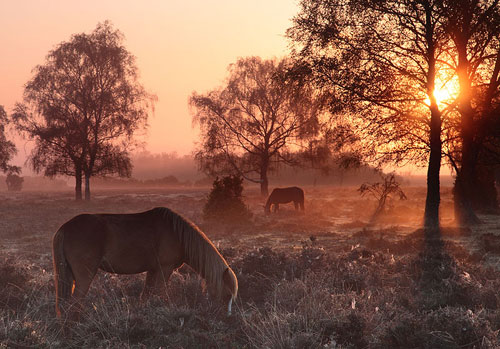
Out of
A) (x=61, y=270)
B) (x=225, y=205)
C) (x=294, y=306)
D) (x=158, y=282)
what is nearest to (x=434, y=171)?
(x=225, y=205)

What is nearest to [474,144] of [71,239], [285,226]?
[285,226]

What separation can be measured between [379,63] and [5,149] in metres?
34.0

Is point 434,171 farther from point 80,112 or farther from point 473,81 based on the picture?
point 80,112

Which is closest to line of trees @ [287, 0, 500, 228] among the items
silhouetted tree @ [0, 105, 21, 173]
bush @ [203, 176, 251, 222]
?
bush @ [203, 176, 251, 222]

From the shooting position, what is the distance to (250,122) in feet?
116

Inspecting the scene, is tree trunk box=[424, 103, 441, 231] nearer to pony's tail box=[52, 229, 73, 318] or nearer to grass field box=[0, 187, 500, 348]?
grass field box=[0, 187, 500, 348]

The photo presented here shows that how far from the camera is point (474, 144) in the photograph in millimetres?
19562

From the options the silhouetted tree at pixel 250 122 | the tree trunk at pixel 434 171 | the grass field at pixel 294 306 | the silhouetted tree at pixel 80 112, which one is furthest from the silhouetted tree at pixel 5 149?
the tree trunk at pixel 434 171

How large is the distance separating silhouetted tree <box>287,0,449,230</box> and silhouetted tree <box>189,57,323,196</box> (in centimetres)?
1673

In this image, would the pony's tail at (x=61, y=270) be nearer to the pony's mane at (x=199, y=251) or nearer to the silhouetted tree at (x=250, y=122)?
the pony's mane at (x=199, y=251)

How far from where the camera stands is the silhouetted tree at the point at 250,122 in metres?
34.1

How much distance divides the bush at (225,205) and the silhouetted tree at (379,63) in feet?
20.2

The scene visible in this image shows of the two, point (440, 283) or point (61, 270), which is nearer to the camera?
point (61, 270)

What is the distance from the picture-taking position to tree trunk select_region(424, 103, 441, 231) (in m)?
16.8
